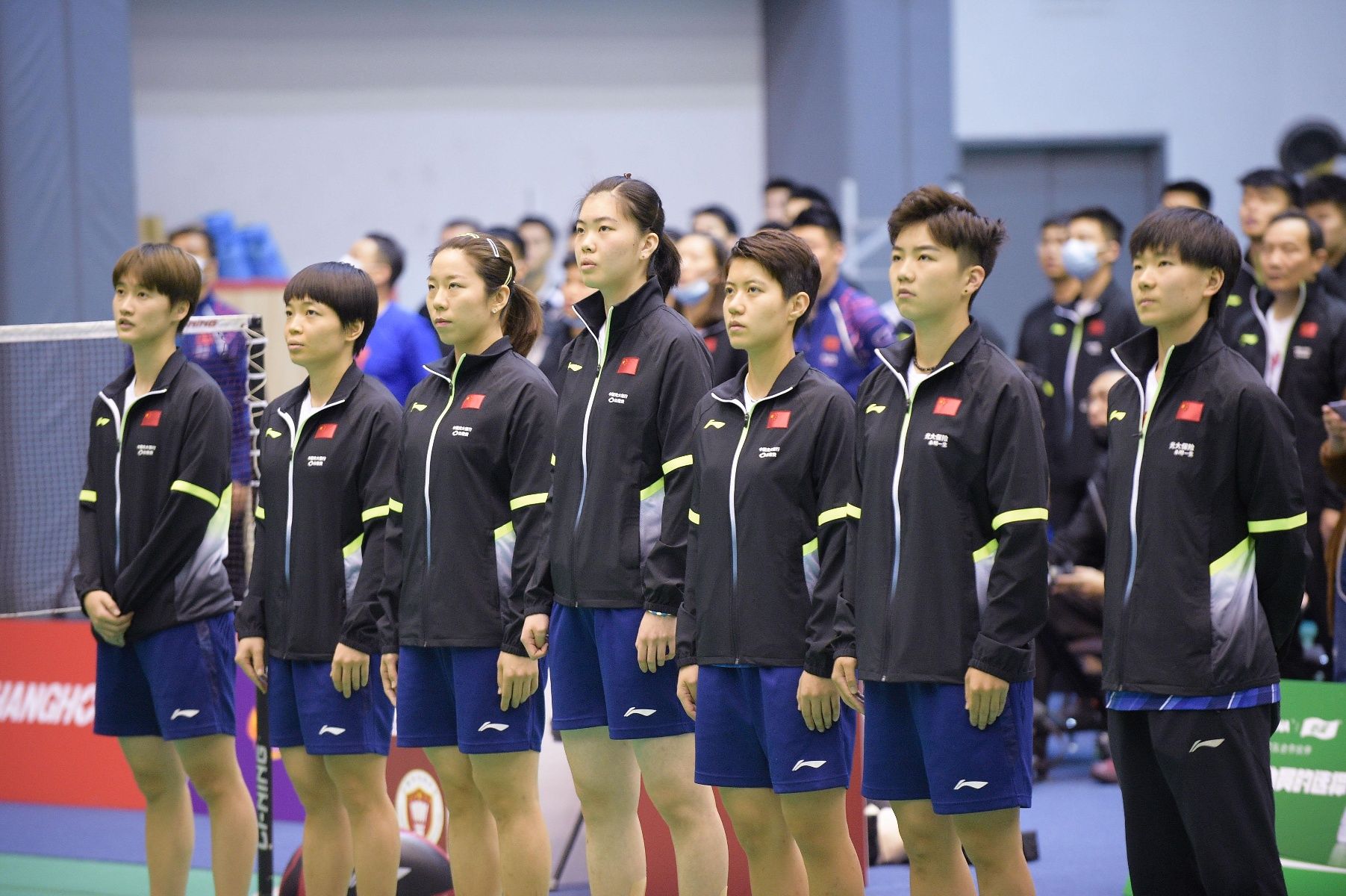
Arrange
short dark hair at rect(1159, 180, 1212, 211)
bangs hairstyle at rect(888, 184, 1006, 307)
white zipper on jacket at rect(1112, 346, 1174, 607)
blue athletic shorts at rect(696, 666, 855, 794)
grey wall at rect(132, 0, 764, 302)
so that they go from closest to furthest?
white zipper on jacket at rect(1112, 346, 1174, 607) → bangs hairstyle at rect(888, 184, 1006, 307) → blue athletic shorts at rect(696, 666, 855, 794) → short dark hair at rect(1159, 180, 1212, 211) → grey wall at rect(132, 0, 764, 302)

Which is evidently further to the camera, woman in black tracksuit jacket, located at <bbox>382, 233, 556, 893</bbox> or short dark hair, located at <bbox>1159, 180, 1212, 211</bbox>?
short dark hair, located at <bbox>1159, 180, 1212, 211</bbox>

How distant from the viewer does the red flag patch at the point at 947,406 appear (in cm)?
392

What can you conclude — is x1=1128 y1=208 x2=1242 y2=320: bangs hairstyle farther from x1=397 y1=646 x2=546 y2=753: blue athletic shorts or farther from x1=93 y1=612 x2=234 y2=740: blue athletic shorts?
x1=93 y1=612 x2=234 y2=740: blue athletic shorts

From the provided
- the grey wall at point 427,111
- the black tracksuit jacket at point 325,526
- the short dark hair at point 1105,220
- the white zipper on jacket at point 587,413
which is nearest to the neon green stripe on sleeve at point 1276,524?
the white zipper on jacket at point 587,413

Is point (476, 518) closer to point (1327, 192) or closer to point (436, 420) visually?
point (436, 420)

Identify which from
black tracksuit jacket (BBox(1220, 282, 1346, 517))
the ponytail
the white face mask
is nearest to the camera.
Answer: the ponytail

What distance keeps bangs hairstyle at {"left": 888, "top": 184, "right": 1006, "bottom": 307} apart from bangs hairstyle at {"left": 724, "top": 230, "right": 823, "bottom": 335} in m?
0.38

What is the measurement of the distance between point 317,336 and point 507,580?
1.03 metres

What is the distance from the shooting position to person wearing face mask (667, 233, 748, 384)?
255 inches

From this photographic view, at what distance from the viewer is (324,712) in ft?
16.0

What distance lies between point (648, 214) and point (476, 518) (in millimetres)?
1040

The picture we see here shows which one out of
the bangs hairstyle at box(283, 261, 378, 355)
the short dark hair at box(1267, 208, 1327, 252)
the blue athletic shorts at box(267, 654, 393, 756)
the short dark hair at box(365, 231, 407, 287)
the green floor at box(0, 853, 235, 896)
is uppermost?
the short dark hair at box(365, 231, 407, 287)

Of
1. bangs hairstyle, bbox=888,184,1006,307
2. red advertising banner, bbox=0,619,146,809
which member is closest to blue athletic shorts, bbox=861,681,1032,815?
bangs hairstyle, bbox=888,184,1006,307

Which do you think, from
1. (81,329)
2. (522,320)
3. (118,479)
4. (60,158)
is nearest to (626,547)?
(522,320)
